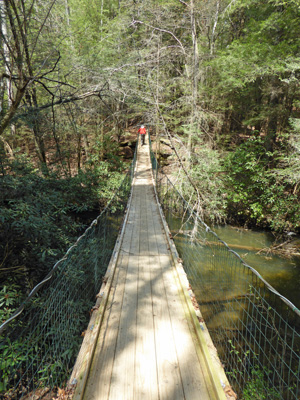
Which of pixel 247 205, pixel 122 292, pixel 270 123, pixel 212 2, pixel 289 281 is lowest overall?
pixel 289 281

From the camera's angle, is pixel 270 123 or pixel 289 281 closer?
pixel 289 281

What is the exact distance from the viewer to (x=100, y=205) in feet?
25.2

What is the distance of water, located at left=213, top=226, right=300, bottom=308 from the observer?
4.91 meters

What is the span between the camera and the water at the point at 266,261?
4914mm

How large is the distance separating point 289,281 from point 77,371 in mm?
5417

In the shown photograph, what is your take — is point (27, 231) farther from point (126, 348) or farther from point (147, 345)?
point (147, 345)

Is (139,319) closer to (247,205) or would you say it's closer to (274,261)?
(274,261)

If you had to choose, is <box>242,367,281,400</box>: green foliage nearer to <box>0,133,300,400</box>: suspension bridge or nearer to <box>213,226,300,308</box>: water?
<box>0,133,300,400</box>: suspension bridge

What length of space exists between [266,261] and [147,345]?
537 cm

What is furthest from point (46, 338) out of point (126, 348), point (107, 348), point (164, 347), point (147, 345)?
point (164, 347)

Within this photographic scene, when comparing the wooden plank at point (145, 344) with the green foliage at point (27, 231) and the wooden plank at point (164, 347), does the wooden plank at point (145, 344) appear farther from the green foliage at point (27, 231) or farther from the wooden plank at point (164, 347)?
the green foliage at point (27, 231)

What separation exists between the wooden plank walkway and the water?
3.59 m

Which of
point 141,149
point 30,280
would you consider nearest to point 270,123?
point 141,149

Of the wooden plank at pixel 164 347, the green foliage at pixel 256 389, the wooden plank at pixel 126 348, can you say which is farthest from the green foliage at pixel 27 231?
the green foliage at pixel 256 389
